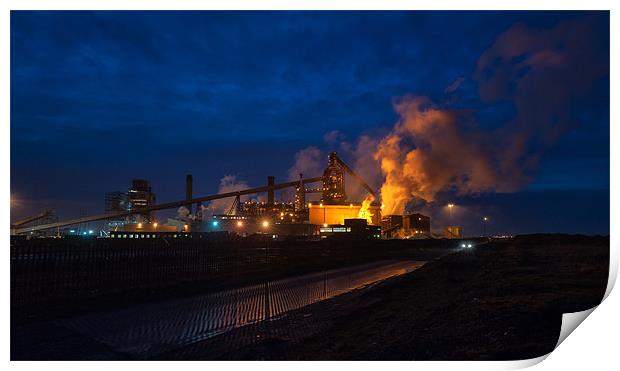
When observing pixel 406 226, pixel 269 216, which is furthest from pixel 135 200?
pixel 406 226

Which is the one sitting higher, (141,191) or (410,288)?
(141,191)

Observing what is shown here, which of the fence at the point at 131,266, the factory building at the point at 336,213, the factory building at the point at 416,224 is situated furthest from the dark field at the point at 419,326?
the factory building at the point at 416,224

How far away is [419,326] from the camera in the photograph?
12430 millimetres

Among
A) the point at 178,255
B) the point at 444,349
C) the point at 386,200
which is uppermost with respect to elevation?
the point at 386,200

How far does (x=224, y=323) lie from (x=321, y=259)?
2312 centimetres

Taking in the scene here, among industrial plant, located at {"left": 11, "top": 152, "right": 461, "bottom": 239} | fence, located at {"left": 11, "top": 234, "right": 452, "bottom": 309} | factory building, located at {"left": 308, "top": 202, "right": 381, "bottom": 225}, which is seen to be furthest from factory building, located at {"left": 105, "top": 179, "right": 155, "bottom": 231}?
fence, located at {"left": 11, "top": 234, "right": 452, "bottom": 309}

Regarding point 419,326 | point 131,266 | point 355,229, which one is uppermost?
point 355,229

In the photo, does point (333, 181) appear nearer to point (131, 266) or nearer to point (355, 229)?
point (355, 229)

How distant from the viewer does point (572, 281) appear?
67.7 feet

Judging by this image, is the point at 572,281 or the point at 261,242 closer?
the point at 572,281

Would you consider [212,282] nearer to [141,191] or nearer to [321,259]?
[321,259]

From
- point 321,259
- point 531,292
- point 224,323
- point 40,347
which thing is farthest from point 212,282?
point 321,259

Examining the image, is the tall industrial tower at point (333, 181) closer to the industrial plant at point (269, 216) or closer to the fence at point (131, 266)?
the industrial plant at point (269, 216)
